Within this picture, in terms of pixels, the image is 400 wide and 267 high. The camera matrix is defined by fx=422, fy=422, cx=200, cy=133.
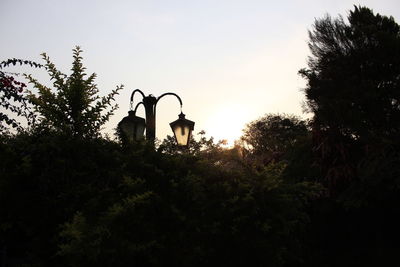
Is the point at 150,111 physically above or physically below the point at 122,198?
above

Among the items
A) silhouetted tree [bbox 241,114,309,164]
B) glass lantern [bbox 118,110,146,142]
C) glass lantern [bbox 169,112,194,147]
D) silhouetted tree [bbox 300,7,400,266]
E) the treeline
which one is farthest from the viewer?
silhouetted tree [bbox 241,114,309,164]

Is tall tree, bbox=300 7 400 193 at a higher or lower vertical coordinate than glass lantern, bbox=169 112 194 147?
higher

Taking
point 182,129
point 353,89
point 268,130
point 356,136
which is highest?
point 268,130

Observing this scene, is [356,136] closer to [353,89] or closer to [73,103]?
[353,89]

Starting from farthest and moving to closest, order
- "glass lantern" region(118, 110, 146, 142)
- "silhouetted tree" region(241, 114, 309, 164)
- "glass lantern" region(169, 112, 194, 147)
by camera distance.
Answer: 1. "silhouetted tree" region(241, 114, 309, 164)
2. "glass lantern" region(169, 112, 194, 147)
3. "glass lantern" region(118, 110, 146, 142)

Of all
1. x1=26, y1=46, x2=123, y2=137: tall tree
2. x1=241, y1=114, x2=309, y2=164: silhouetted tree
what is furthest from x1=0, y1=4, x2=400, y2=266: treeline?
x1=241, y1=114, x2=309, y2=164: silhouetted tree

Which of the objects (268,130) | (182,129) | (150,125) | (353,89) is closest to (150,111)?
(150,125)

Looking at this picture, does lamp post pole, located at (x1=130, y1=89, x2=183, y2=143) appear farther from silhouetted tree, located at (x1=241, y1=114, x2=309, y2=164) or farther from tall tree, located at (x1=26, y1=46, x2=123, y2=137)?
silhouetted tree, located at (x1=241, y1=114, x2=309, y2=164)

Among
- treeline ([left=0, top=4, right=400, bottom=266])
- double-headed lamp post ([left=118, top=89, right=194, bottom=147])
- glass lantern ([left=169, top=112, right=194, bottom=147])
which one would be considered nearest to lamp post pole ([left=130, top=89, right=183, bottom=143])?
double-headed lamp post ([left=118, top=89, right=194, bottom=147])

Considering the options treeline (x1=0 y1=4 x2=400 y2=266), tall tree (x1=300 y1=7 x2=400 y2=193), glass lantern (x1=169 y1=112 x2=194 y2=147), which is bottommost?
treeline (x1=0 y1=4 x2=400 y2=266)

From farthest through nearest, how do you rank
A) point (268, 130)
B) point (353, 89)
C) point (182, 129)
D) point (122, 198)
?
point (268, 130) → point (353, 89) → point (182, 129) → point (122, 198)

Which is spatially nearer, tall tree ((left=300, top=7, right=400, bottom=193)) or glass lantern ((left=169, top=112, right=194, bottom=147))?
glass lantern ((left=169, top=112, right=194, bottom=147))

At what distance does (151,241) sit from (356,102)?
17.2m

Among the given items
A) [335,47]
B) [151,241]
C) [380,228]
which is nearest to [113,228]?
[151,241]
